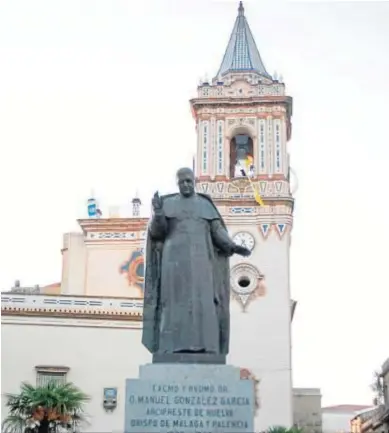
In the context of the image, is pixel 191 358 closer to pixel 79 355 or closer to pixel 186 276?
pixel 186 276

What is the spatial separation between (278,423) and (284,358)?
2.11 meters

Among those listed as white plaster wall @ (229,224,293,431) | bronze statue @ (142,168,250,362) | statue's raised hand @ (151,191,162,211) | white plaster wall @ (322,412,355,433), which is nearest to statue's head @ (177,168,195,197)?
bronze statue @ (142,168,250,362)

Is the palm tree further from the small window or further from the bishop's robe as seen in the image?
the bishop's robe

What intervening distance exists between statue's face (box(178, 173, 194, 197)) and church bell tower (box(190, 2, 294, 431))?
1884cm

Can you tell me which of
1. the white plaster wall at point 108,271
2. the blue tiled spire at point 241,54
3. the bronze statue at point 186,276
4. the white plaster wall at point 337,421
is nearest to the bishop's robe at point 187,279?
the bronze statue at point 186,276

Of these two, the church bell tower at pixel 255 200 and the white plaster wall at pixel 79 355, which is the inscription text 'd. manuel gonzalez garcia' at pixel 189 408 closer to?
the white plaster wall at pixel 79 355

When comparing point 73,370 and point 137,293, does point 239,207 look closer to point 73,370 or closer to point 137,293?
point 137,293

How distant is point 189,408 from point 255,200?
20654mm

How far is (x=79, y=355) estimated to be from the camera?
2666 cm

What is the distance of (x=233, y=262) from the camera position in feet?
92.3

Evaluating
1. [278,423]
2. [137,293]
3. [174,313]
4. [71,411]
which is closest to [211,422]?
[174,313]

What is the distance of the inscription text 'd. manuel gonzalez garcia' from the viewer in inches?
306

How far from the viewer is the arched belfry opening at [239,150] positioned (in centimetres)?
2944

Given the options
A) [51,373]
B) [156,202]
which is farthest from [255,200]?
[156,202]
